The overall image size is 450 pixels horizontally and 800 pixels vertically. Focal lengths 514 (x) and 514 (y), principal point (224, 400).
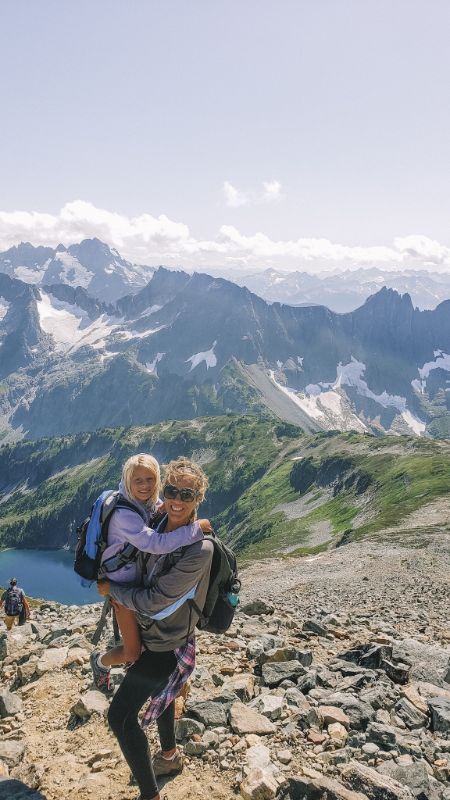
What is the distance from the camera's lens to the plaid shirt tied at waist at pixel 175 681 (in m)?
8.06

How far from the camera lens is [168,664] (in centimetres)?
780

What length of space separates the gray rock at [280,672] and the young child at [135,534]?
5.17 metres

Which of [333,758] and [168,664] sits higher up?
[168,664]

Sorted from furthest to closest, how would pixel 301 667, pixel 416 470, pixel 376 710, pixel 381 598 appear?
pixel 416 470 → pixel 381 598 → pixel 301 667 → pixel 376 710

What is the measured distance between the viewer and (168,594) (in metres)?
7.33

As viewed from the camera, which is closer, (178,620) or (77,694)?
(178,620)

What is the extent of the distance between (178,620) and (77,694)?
5.67m

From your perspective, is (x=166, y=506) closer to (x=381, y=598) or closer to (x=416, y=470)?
(x=381, y=598)

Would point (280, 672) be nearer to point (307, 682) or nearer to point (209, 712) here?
point (307, 682)

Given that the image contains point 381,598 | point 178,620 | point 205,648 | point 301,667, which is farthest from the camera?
point 381,598

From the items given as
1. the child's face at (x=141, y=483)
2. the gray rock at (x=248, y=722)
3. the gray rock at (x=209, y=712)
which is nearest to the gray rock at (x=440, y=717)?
the gray rock at (x=248, y=722)

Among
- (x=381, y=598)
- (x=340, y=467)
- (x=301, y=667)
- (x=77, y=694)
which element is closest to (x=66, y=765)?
(x=77, y=694)

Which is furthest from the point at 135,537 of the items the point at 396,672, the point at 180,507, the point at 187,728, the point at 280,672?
the point at 396,672

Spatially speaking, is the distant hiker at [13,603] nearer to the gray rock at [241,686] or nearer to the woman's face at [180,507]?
the gray rock at [241,686]
